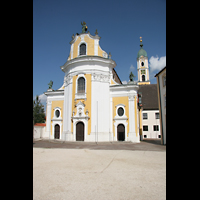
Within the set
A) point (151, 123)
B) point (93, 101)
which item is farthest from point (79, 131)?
point (151, 123)

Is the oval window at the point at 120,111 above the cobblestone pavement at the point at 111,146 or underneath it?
above

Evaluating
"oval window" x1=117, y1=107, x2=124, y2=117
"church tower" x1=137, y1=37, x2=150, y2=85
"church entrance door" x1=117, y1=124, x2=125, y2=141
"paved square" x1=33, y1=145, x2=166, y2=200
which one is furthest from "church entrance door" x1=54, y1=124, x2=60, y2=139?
"church tower" x1=137, y1=37, x2=150, y2=85

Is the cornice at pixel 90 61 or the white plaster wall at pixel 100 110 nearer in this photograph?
the white plaster wall at pixel 100 110

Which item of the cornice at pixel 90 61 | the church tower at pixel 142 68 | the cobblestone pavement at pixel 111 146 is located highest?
the church tower at pixel 142 68

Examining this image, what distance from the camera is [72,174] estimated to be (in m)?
6.32

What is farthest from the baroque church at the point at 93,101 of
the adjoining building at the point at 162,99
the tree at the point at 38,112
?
the tree at the point at 38,112

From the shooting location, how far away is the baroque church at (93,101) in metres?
23.9

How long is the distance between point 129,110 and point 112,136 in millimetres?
4633

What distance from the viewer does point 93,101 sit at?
963 inches

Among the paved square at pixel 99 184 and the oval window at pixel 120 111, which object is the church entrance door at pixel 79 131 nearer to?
the oval window at pixel 120 111

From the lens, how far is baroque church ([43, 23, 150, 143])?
23908mm

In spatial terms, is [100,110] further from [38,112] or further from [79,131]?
[38,112]
